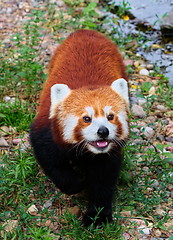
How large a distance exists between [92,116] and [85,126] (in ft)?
0.26

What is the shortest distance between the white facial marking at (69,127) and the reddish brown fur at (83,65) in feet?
0.96

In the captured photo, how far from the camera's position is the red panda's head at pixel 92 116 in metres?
2.70

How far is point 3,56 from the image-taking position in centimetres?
518

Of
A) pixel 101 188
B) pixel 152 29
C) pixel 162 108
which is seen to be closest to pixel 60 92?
pixel 101 188

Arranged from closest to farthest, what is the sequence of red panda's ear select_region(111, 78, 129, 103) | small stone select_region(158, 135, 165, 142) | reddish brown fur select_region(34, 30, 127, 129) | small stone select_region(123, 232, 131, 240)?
red panda's ear select_region(111, 78, 129, 103), small stone select_region(123, 232, 131, 240), reddish brown fur select_region(34, 30, 127, 129), small stone select_region(158, 135, 165, 142)

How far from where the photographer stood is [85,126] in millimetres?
2713

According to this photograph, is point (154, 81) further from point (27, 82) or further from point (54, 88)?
point (54, 88)

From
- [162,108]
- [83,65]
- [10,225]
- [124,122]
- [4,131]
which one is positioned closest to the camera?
[124,122]

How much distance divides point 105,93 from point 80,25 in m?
3.42

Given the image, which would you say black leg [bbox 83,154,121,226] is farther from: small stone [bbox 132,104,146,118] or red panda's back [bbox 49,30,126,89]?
small stone [bbox 132,104,146,118]

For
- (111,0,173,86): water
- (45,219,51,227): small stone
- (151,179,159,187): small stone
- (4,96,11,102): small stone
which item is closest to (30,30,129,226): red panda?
(45,219,51,227): small stone

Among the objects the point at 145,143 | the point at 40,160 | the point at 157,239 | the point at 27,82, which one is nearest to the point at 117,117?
the point at 40,160

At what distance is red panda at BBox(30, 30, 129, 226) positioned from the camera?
2.75 meters

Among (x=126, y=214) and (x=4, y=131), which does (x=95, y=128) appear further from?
(x=4, y=131)
